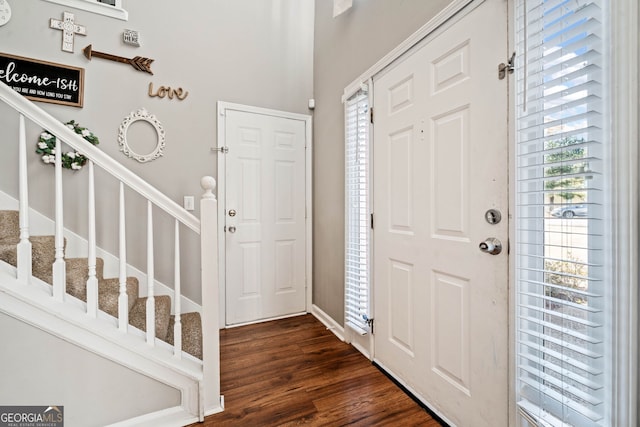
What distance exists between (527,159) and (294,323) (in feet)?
7.41

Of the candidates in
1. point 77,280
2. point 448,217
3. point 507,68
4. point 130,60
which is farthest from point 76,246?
point 507,68

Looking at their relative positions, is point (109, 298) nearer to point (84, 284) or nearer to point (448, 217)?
point (84, 284)

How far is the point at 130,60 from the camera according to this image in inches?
85.9

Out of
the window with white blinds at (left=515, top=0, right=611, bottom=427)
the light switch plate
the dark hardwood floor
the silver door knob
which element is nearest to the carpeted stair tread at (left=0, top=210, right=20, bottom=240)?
the light switch plate

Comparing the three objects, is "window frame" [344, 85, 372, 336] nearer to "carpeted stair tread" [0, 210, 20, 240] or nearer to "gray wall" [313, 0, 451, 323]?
"gray wall" [313, 0, 451, 323]

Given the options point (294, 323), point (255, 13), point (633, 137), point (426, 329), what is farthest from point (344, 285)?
point (255, 13)

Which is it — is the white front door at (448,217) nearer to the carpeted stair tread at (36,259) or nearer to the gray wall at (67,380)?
the gray wall at (67,380)

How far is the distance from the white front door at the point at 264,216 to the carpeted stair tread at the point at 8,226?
1310mm

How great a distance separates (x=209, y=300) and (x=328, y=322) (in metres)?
1.38

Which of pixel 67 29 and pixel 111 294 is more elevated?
pixel 67 29

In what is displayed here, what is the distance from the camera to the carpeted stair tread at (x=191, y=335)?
1632 mm

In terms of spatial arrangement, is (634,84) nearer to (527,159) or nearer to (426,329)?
(527,159)

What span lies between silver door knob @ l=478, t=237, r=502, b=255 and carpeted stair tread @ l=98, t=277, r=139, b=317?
74.5 inches

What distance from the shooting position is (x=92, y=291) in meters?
1.29
